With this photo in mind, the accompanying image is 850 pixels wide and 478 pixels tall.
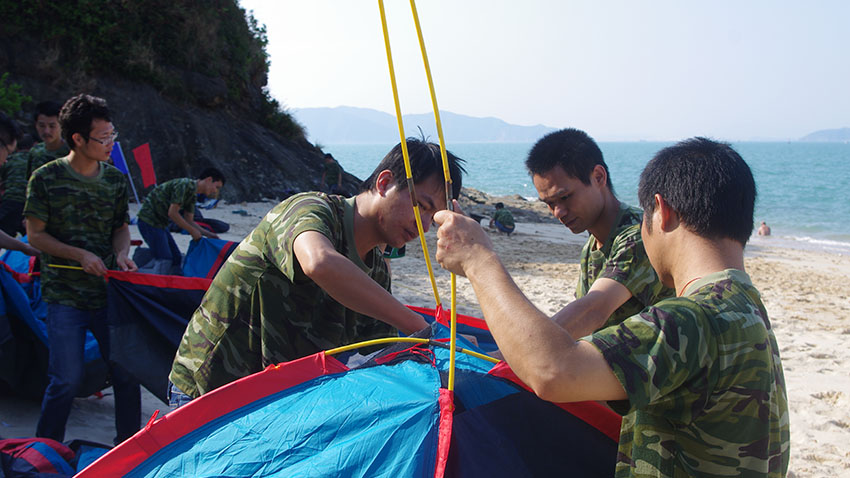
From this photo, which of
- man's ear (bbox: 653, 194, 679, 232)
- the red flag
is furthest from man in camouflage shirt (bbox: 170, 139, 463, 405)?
the red flag

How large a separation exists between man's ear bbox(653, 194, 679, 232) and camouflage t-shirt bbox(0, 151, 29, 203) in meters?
5.48

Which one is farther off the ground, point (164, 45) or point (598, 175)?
point (164, 45)

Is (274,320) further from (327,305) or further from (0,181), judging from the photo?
(0,181)

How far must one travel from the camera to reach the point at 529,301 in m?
1.31

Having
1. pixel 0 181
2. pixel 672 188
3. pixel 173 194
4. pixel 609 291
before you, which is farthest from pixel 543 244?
pixel 672 188

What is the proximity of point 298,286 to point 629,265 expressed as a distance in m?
1.28

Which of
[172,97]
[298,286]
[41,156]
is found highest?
[172,97]

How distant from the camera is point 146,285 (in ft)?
12.8

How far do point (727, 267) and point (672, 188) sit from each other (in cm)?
23

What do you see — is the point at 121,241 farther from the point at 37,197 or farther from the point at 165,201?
the point at 165,201

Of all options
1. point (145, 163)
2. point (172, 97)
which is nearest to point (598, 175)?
point (145, 163)

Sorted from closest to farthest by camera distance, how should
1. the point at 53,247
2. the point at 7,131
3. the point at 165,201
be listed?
the point at 53,247
the point at 7,131
the point at 165,201

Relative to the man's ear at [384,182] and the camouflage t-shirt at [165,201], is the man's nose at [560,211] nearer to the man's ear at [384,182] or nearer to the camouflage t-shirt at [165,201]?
the man's ear at [384,182]

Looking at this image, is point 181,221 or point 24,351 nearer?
point 24,351
